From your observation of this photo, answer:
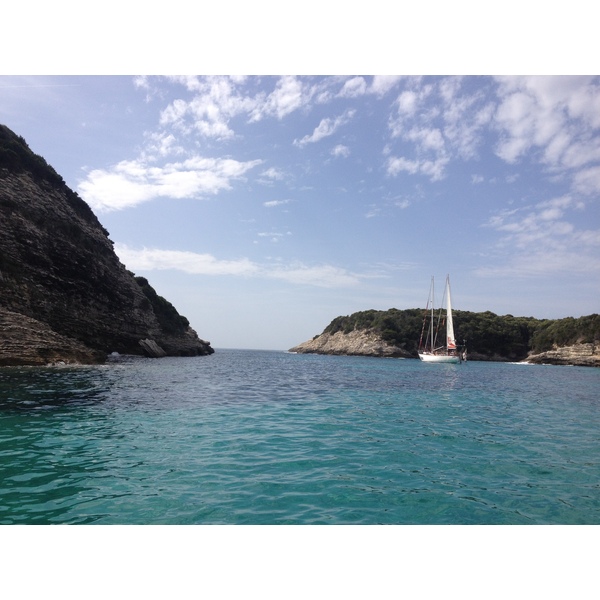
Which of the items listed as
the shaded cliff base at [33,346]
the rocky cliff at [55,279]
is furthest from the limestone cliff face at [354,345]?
the shaded cliff base at [33,346]

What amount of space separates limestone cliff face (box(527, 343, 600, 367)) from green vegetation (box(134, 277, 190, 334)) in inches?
3700

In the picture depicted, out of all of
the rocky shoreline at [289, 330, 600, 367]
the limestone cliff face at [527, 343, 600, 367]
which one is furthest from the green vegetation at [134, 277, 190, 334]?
the limestone cliff face at [527, 343, 600, 367]

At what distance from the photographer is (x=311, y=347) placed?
16262 centimetres

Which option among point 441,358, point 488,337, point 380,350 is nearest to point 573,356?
point 488,337

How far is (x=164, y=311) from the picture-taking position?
3282 inches

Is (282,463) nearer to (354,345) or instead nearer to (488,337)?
(488,337)

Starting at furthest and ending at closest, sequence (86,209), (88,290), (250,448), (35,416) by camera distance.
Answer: (86,209) < (88,290) < (35,416) < (250,448)

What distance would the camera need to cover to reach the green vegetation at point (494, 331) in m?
95.3

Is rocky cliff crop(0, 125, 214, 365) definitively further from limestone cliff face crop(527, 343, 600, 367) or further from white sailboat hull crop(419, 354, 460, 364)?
limestone cliff face crop(527, 343, 600, 367)

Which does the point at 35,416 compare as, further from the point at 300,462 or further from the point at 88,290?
the point at 88,290
